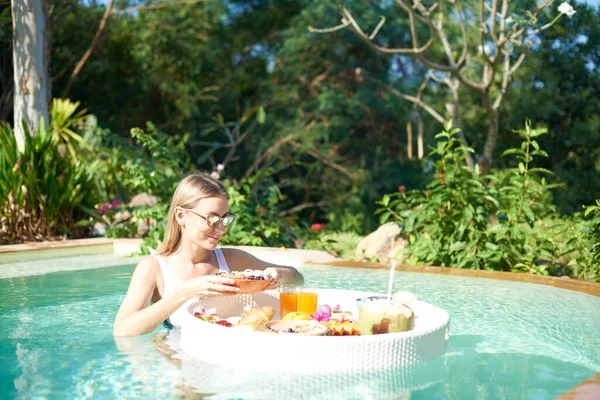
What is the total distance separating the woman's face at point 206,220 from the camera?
11.5 ft

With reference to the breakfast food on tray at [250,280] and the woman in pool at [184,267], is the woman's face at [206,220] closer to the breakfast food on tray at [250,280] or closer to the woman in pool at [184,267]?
the woman in pool at [184,267]

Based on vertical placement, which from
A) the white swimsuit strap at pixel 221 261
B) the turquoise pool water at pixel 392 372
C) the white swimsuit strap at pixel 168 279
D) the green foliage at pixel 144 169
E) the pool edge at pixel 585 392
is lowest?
the turquoise pool water at pixel 392 372

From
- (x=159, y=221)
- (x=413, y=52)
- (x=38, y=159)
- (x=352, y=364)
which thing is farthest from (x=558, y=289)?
(x=38, y=159)

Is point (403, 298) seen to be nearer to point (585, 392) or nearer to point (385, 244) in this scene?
point (585, 392)

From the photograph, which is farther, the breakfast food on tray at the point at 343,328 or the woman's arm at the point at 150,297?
the woman's arm at the point at 150,297

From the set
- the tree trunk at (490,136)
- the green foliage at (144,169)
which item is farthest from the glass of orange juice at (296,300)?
the tree trunk at (490,136)

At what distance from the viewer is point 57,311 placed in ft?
15.3

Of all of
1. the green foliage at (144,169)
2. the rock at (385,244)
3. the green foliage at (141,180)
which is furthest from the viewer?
the green foliage at (144,169)

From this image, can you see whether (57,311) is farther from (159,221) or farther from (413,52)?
(413,52)

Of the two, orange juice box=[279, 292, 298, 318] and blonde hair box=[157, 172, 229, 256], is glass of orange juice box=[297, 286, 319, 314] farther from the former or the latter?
blonde hair box=[157, 172, 229, 256]

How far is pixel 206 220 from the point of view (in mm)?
3514

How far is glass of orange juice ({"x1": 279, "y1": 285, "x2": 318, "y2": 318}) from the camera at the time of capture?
3.41 metres

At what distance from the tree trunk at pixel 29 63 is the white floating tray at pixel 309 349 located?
733cm

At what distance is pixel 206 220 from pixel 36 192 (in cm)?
552
